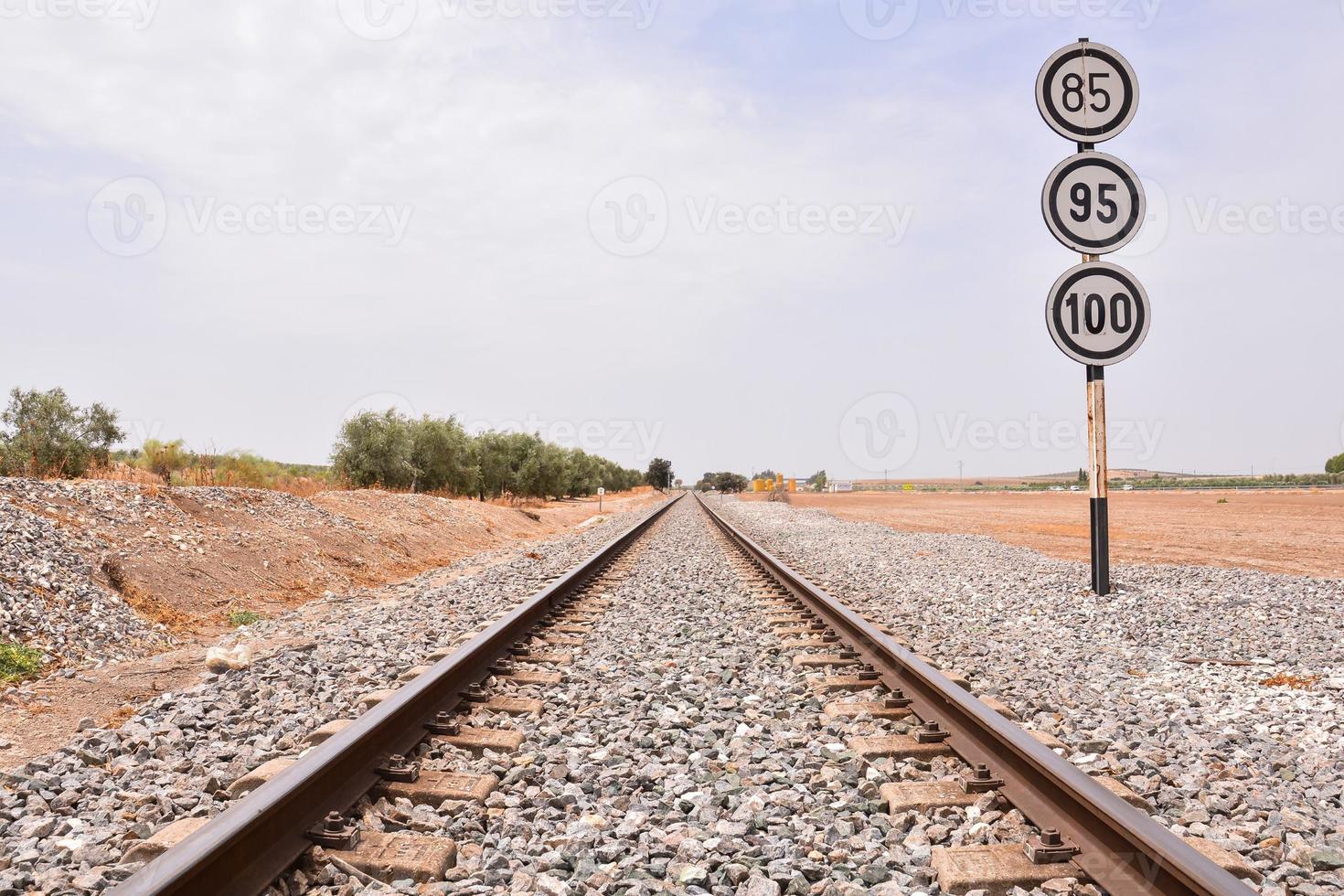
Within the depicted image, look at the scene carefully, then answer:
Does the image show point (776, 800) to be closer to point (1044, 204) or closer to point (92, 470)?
point (1044, 204)

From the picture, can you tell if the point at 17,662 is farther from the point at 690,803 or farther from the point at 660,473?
the point at 660,473

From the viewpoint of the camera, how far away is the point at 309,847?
2570mm

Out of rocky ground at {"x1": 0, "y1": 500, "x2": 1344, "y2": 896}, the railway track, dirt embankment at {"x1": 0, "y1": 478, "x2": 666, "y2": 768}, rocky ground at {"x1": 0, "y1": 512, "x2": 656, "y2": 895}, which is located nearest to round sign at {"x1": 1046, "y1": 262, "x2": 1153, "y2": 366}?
rocky ground at {"x1": 0, "y1": 500, "x2": 1344, "y2": 896}

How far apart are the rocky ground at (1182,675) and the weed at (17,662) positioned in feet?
20.6

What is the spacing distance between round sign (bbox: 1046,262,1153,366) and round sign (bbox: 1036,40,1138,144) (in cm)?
155

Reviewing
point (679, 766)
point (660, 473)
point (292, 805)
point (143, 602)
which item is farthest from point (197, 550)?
point (660, 473)

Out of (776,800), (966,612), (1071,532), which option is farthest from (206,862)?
(1071,532)

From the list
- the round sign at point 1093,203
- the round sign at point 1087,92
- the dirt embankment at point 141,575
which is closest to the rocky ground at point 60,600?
the dirt embankment at point 141,575

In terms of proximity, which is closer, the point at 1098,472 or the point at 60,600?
the point at 60,600

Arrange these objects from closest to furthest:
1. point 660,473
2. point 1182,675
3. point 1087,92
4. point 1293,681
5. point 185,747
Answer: point 185,747 → point 1293,681 → point 1182,675 → point 1087,92 → point 660,473

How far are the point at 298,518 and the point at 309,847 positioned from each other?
12.0 meters

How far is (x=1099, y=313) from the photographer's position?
826cm

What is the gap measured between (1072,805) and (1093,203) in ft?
24.8

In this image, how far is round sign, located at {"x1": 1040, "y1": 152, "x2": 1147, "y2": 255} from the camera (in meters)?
8.32
